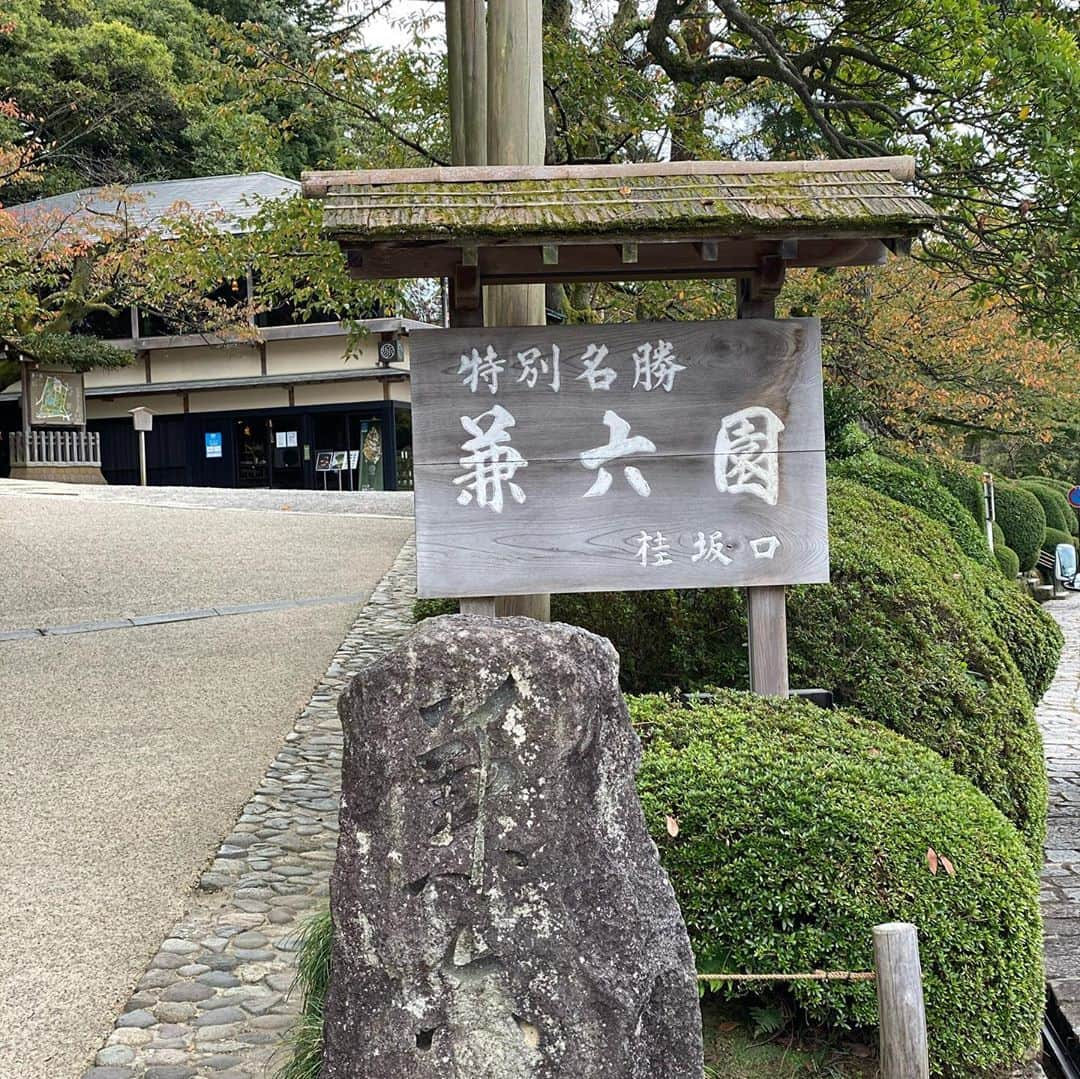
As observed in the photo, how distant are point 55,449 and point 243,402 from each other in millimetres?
4311

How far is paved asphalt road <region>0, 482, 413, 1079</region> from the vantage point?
3.95 m

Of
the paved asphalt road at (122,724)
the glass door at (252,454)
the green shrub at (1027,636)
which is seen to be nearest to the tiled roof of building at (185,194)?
the glass door at (252,454)

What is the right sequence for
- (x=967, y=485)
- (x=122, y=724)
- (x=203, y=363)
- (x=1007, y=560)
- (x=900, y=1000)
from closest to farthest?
(x=900, y=1000)
(x=122, y=724)
(x=967, y=485)
(x=1007, y=560)
(x=203, y=363)

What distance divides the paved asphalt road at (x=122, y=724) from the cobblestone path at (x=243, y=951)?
0.10m

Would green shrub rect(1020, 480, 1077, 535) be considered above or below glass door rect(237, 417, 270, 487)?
below

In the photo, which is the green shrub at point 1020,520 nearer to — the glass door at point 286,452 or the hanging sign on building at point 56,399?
the glass door at point 286,452

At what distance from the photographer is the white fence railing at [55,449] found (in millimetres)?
24094

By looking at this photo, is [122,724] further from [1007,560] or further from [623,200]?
[1007,560]

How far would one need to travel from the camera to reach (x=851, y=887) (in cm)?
351

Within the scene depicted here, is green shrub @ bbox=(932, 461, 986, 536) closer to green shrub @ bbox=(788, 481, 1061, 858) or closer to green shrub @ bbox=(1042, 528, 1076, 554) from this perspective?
green shrub @ bbox=(788, 481, 1061, 858)

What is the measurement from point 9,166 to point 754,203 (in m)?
14.8

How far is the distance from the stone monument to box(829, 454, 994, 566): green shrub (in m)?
8.90

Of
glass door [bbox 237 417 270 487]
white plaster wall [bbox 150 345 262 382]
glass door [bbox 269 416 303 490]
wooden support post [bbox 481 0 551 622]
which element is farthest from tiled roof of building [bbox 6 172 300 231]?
wooden support post [bbox 481 0 551 622]

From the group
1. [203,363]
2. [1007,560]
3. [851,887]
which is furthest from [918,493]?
[203,363]
